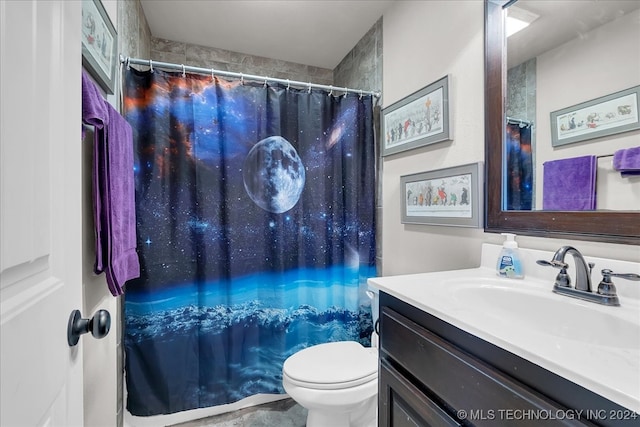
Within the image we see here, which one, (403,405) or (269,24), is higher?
(269,24)

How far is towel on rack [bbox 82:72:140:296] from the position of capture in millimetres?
917

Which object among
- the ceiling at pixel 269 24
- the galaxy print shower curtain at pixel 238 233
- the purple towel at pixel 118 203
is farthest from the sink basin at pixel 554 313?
the ceiling at pixel 269 24

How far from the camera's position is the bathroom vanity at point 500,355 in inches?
18.3

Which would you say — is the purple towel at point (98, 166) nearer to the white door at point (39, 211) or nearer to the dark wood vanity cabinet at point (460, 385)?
the white door at point (39, 211)

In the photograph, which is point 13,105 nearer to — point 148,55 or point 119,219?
point 119,219

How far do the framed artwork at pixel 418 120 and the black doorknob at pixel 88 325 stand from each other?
4.57 ft

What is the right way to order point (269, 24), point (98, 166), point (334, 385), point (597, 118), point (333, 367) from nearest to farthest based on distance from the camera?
1. point (597, 118)
2. point (98, 166)
3. point (334, 385)
4. point (333, 367)
5. point (269, 24)

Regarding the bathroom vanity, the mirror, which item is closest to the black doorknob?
the bathroom vanity

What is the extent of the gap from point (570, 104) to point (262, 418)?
2.08 meters

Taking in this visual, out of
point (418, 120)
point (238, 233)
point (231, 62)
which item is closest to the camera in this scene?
point (418, 120)

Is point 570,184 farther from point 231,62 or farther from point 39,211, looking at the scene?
point 231,62

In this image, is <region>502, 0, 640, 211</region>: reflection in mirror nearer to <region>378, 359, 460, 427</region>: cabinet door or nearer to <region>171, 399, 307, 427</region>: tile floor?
<region>378, 359, 460, 427</region>: cabinet door

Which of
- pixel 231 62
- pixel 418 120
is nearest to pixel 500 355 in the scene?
pixel 418 120

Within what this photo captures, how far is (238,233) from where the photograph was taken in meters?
1.65
